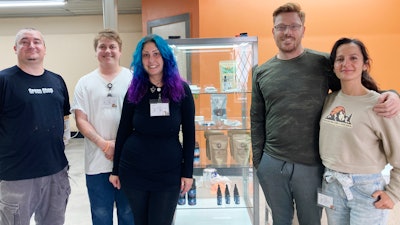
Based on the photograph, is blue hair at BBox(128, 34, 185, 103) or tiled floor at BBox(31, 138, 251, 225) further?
tiled floor at BBox(31, 138, 251, 225)

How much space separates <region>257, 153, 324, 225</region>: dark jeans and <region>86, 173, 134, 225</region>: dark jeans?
3.16 ft

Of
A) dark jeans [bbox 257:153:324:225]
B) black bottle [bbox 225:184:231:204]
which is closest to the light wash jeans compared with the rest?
dark jeans [bbox 257:153:324:225]

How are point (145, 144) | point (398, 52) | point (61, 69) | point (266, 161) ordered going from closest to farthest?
point (145, 144)
point (266, 161)
point (398, 52)
point (61, 69)

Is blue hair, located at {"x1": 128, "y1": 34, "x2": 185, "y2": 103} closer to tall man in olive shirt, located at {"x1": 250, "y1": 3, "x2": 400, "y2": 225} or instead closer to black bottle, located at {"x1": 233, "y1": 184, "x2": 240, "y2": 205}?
tall man in olive shirt, located at {"x1": 250, "y1": 3, "x2": 400, "y2": 225}

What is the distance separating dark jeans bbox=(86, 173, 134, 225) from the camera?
1.99 meters

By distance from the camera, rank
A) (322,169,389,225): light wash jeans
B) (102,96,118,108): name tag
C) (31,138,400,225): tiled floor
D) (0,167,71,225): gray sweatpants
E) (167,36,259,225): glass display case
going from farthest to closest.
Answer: (31,138,400,225): tiled floor → (167,36,259,225): glass display case → (102,96,118,108): name tag → (0,167,71,225): gray sweatpants → (322,169,389,225): light wash jeans

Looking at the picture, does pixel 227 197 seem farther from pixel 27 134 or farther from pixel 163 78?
pixel 27 134

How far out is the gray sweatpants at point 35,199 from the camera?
1786mm

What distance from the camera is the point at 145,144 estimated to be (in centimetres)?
169

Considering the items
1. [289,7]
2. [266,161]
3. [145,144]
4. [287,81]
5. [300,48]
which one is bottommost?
[266,161]

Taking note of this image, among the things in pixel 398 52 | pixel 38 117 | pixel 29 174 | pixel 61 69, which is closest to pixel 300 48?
pixel 38 117

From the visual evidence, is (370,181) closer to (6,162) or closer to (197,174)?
(197,174)

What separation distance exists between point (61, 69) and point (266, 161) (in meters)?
7.13

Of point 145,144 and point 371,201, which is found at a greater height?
point 145,144
